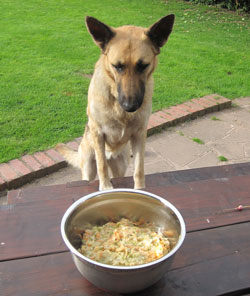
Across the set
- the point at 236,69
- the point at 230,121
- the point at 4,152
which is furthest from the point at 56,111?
the point at 236,69

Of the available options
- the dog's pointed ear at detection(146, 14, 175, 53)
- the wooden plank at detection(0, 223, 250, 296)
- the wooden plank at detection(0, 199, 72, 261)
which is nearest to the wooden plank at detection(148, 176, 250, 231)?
the wooden plank at detection(0, 223, 250, 296)

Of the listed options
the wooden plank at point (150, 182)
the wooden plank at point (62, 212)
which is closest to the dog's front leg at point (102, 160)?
the wooden plank at point (150, 182)

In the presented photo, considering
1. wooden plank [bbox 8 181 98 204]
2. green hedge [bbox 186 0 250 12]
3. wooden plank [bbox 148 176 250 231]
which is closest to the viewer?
wooden plank [bbox 148 176 250 231]

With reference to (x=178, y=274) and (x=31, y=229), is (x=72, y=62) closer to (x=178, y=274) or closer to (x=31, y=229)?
(x=31, y=229)

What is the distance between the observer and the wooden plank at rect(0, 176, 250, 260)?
135 cm

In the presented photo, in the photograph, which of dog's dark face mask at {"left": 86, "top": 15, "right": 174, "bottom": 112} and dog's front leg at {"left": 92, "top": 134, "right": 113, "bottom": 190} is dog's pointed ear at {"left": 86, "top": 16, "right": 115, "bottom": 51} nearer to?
dog's dark face mask at {"left": 86, "top": 15, "right": 174, "bottom": 112}

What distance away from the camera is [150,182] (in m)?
2.20

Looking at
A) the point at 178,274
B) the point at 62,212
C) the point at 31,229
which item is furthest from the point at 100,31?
the point at 178,274

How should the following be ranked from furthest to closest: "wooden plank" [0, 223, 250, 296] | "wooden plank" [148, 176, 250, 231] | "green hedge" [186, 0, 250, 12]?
"green hedge" [186, 0, 250, 12] < "wooden plank" [148, 176, 250, 231] < "wooden plank" [0, 223, 250, 296]

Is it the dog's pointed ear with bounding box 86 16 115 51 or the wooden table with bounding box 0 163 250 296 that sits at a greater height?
the dog's pointed ear with bounding box 86 16 115 51

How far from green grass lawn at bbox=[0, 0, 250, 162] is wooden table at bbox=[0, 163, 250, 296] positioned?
223 cm

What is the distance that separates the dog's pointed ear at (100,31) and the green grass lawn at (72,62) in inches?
70.1

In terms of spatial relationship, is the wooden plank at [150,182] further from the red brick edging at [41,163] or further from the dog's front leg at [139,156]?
the red brick edging at [41,163]

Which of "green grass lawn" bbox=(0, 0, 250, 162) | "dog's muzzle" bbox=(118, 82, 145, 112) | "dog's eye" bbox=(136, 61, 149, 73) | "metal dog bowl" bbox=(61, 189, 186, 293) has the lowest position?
"green grass lawn" bbox=(0, 0, 250, 162)
